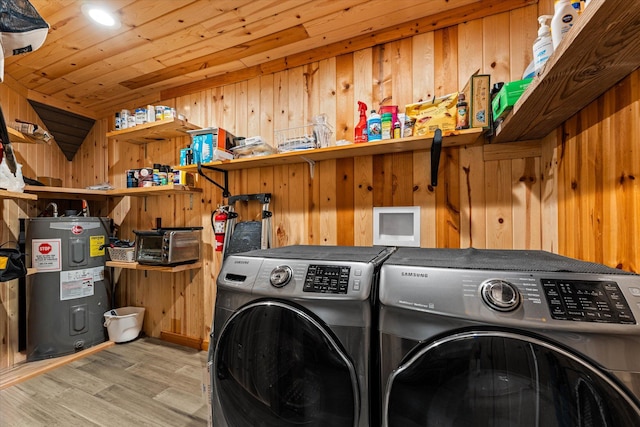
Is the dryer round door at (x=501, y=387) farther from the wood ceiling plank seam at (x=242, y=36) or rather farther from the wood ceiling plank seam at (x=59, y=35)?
the wood ceiling plank seam at (x=59, y=35)

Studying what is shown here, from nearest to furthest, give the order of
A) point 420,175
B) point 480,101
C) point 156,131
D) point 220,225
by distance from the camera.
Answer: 1. point 480,101
2. point 420,175
3. point 220,225
4. point 156,131

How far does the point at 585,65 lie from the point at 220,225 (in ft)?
6.70

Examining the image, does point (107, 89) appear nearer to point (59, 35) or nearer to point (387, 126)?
point (59, 35)

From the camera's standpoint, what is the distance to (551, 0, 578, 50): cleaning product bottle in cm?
82

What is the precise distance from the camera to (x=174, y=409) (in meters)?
1.56

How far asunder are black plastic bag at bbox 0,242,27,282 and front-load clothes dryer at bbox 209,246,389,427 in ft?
5.19

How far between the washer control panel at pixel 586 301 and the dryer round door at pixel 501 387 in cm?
8

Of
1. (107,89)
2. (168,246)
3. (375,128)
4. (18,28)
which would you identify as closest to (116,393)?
(168,246)

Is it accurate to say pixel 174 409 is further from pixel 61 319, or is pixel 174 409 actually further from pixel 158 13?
pixel 158 13

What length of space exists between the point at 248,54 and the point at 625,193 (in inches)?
83.4

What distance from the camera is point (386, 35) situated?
1.67 metres

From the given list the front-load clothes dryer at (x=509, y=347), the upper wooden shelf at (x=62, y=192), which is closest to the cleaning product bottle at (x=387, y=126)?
the front-load clothes dryer at (x=509, y=347)

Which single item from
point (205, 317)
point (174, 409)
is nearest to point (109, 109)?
point (205, 317)

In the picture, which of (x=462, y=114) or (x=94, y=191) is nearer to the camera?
(x=462, y=114)
